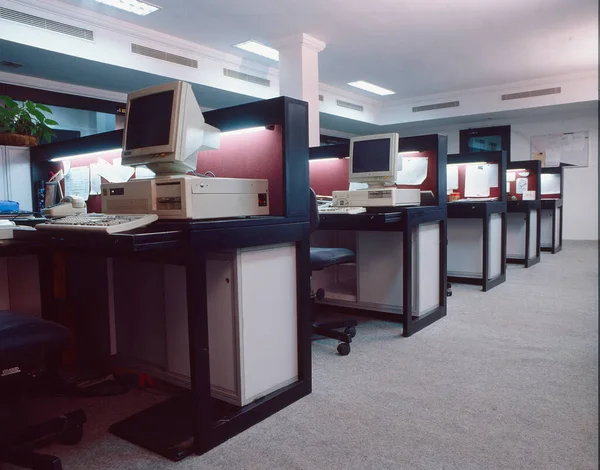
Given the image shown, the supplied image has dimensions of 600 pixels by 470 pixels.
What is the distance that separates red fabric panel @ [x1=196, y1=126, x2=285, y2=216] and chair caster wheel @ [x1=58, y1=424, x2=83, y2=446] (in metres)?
1.16

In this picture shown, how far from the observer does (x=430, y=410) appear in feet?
6.45

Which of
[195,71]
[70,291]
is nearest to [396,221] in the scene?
[70,291]

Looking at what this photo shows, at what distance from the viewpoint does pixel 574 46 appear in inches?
251

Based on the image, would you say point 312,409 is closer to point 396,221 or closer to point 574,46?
point 396,221

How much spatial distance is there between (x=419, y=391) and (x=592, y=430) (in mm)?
687

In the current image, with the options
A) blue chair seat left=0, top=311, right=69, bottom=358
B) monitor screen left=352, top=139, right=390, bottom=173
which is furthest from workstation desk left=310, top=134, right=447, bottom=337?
blue chair seat left=0, top=311, right=69, bottom=358

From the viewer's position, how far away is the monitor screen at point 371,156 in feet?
10.5

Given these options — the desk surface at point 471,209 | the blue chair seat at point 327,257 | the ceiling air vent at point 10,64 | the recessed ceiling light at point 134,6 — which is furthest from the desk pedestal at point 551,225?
the ceiling air vent at point 10,64

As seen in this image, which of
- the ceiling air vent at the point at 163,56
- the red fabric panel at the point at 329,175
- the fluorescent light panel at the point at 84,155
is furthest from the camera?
the ceiling air vent at the point at 163,56

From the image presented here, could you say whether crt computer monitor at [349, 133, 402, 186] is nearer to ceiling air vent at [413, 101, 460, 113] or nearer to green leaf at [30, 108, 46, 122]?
green leaf at [30, 108, 46, 122]

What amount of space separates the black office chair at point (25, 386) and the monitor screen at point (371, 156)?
230 cm

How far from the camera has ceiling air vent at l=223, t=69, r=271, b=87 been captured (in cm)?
654

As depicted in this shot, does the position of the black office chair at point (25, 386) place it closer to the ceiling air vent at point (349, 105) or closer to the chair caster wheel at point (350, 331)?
the chair caster wheel at point (350, 331)

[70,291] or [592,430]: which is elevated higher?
[70,291]
